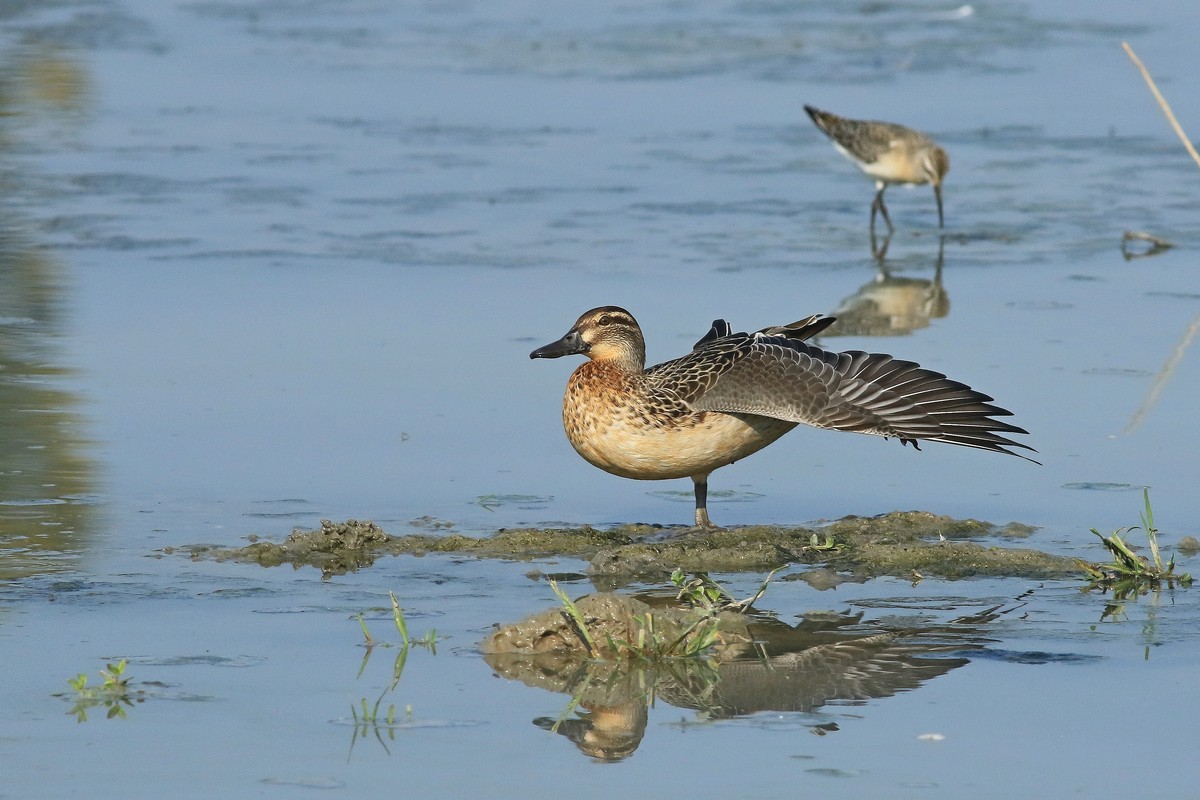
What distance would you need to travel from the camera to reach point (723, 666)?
582 centimetres

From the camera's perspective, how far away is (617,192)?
51.1 feet

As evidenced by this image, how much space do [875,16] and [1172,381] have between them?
1731 centimetres

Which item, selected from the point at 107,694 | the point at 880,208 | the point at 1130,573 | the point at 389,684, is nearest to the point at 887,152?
the point at 880,208

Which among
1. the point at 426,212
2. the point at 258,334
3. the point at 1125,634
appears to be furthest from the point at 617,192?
the point at 1125,634

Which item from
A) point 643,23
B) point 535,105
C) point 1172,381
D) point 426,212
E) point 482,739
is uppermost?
point 643,23

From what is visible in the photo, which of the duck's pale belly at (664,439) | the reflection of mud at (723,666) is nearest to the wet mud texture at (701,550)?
the duck's pale belly at (664,439)

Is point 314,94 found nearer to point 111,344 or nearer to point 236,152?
point 236,152

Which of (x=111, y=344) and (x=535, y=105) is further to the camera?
(x=535, y=105)

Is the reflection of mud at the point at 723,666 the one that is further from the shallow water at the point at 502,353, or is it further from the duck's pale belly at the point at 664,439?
the duck's pale belly at the point at 664,439

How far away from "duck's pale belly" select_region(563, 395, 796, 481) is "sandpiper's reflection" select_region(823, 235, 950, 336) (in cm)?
367

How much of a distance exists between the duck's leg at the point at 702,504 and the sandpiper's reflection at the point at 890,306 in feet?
11.8

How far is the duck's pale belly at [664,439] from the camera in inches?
297

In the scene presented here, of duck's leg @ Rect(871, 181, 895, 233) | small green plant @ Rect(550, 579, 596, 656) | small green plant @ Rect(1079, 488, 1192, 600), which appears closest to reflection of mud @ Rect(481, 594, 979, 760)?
small green plant @ Rect(550, 579, 596, 656)

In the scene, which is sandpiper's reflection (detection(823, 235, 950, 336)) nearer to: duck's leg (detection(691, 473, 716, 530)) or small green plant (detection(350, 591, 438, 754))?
duck's leg (detection(691, 473, 716, 530))
